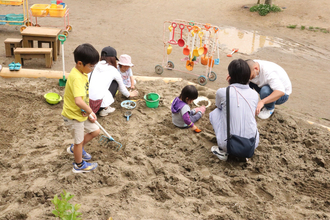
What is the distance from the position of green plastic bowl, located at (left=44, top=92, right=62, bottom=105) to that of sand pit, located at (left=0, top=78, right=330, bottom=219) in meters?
0.09

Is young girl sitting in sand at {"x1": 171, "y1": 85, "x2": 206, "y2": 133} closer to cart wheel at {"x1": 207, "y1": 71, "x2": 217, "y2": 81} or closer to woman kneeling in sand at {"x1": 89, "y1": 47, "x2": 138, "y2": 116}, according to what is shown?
woman kneeling in sand at {"x1": 89, "y1": 47, "x2": 138, "y2": 116}

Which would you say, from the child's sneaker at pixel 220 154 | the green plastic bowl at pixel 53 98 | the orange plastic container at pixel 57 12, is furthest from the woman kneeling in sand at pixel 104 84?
the orange plastic container at pixel 57 12

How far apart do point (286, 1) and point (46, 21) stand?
9.81 metres

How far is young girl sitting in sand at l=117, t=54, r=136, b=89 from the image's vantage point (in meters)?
4.82

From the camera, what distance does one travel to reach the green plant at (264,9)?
11.5 meters

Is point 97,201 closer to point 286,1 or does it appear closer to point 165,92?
point 165,92

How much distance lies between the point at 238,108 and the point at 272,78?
1.27 meters

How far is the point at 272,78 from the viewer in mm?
4223

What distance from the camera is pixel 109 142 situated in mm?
3668

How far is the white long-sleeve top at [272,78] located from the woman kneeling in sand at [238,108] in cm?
97

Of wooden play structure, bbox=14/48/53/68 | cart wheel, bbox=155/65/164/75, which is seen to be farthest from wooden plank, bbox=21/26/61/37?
cart wheel, bbox=155/65/164/75

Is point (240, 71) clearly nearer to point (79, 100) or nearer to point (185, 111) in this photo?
point (185, 111)

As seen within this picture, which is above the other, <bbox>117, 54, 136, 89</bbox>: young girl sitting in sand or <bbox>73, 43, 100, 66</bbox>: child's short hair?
<bbox>73, 43, 100, 66</bbox>: child's short hair

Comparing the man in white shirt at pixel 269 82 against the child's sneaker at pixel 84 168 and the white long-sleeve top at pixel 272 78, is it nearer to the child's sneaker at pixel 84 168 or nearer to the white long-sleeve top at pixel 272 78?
the white long-sleeve top at pixel 272 78
